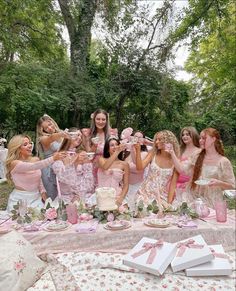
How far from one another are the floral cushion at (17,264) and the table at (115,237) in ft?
0.52

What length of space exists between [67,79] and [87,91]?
0.64 metres

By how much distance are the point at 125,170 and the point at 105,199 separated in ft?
2.46

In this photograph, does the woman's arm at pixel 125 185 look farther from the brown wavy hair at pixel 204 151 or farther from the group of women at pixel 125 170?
the brown wavy hair at pixel 204 151

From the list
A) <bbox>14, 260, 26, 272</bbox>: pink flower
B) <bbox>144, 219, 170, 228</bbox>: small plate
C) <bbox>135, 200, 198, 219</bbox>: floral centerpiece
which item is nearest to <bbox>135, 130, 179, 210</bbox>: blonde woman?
<bbox>135, 200, 198, 219</bbox>: floral centerpiece

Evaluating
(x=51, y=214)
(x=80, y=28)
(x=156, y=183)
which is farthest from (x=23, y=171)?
(x=80, y=28)

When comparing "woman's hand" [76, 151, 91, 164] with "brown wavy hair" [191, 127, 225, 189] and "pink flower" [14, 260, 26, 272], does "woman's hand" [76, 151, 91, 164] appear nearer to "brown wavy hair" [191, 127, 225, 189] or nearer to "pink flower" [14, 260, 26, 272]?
"brown wavy hair" [191, 127, 225, 189]

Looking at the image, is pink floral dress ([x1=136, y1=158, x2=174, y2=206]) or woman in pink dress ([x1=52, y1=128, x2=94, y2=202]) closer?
pink floral dress ([x1=136, y1=158, x2=174, y2=206])

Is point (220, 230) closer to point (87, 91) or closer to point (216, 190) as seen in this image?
point (216, 190)

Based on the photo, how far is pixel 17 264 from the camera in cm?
193

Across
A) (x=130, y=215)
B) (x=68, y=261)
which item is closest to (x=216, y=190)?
(x=130, y=215)

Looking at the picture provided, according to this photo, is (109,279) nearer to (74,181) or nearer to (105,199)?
(105,199)

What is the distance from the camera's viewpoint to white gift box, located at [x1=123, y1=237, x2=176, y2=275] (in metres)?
1.89

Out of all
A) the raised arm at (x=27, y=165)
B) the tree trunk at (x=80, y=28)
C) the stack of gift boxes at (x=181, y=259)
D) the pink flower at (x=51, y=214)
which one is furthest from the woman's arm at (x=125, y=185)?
the tree trunk at (x=80, y=28)

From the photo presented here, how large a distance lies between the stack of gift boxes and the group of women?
0.72 meters
